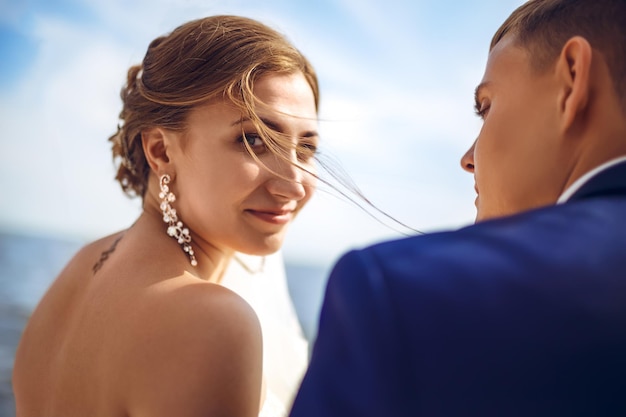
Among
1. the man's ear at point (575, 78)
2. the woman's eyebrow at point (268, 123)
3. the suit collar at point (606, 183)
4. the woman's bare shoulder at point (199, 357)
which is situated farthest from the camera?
the woman's eyebrow at point (268, 123)

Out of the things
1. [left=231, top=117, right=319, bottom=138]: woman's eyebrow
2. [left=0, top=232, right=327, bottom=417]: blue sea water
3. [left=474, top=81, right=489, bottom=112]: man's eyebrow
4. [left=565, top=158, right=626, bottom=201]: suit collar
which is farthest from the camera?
[left=0, top=232, right=327, bottom=417]: blue sea water

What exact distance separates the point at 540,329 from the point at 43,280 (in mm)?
20955

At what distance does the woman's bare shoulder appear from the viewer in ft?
6.05

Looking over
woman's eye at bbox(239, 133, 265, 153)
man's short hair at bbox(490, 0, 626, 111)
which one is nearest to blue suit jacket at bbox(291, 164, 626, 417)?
man's short hair at bbox(490, 0, 626, 111)

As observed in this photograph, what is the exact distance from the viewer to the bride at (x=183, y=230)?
6.36 feet

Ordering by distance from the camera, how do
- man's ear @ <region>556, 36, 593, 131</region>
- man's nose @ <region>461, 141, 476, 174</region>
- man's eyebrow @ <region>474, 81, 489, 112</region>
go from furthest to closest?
man's nose @ <region>461, 141, 476, 174</region>, man's eyebrow @ <region>474, 81, 489, 112</region>, man's ear @ <region>556, 36, 593, 131</region>

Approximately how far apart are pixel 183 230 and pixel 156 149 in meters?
0.39

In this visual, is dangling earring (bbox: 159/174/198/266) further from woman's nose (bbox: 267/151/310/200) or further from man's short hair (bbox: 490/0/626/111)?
man's short hair (bbox: 490/0/626/111)

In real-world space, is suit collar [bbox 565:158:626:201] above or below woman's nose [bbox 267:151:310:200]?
above

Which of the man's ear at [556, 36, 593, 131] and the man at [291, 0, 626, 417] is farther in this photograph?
the man's ear at [556, 36, 593, 131]

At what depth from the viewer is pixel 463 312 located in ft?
2.77

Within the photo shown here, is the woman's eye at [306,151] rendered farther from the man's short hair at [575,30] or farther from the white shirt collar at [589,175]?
the white shirt collar at [589,175]

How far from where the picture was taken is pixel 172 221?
251 cm

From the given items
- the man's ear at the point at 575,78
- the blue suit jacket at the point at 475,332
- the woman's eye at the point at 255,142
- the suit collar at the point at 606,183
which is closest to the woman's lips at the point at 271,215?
the woman's eye at the point at 255,142
